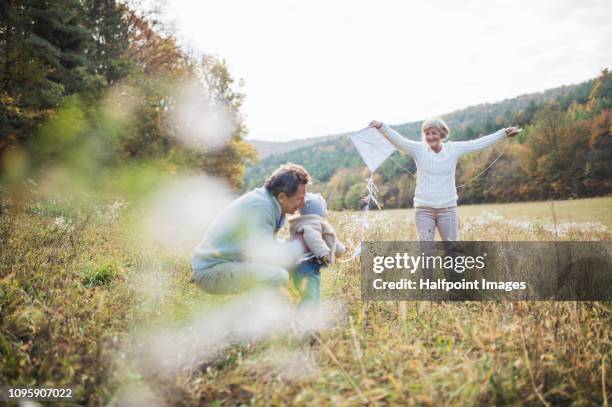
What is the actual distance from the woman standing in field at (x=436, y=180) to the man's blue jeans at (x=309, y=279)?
6.04 feet

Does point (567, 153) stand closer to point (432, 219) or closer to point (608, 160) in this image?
point (608, 160)

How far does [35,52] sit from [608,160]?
88.3 ft

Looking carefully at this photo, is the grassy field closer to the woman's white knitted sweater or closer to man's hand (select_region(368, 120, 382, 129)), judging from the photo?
the woman's white knitted sweater

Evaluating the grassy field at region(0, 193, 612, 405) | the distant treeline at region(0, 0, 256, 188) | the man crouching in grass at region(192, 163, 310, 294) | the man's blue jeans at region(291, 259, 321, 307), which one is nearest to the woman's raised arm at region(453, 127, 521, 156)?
the grassy field at region(0, 193, 612, 405)

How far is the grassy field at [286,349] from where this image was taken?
2.49 metres

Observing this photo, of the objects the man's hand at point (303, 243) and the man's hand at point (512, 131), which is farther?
the man's hand at point (512, 131)

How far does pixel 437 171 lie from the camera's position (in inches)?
186

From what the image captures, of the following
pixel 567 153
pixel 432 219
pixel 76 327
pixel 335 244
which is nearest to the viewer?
pixel 76 327

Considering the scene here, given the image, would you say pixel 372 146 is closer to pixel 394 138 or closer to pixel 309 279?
pixel 394 138

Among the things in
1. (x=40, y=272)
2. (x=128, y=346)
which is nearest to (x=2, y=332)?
(x=128, y=346)

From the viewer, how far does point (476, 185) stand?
1027 inches

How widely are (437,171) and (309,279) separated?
2267 mm

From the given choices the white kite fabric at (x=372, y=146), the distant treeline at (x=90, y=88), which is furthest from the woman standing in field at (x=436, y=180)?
the distant treeline at (x=90, y=88)

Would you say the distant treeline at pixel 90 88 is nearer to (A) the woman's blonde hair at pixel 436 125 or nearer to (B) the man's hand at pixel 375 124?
(B) the man's hand at pixel 375 124
